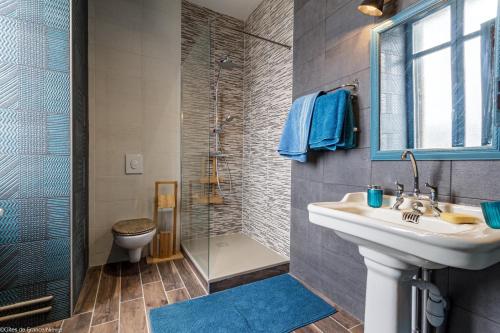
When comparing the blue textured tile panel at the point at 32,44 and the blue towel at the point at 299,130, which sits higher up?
the blue textured tile panel at the point at 32,44

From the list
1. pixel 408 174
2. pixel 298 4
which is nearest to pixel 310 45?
pixel 298 4

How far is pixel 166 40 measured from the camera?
252cm

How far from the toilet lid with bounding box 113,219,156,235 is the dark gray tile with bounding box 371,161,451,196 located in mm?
1915

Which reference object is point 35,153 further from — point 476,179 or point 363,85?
point 476,179

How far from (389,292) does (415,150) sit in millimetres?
730

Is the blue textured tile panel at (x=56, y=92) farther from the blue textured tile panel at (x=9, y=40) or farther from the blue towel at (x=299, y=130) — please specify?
the blue towel at (x=299, y=130)

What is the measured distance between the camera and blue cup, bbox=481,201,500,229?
813 millimetres

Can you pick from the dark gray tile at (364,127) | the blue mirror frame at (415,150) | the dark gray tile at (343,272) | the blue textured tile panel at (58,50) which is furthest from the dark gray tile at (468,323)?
the blue textured tile panel at (58,50)

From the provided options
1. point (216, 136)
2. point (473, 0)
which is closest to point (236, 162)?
point (216, 136)

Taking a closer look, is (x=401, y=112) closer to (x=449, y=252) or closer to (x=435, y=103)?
(x=435, y=103)

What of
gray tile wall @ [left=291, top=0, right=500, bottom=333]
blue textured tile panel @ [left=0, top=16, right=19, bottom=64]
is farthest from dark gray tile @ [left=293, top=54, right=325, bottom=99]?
blue textured tile panel @ [left=0, top=16, right=19, bottom=64]

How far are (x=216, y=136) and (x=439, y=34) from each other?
7.15ft

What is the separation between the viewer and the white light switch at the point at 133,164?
234 centimetres

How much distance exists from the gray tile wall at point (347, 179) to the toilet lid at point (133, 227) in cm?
136
